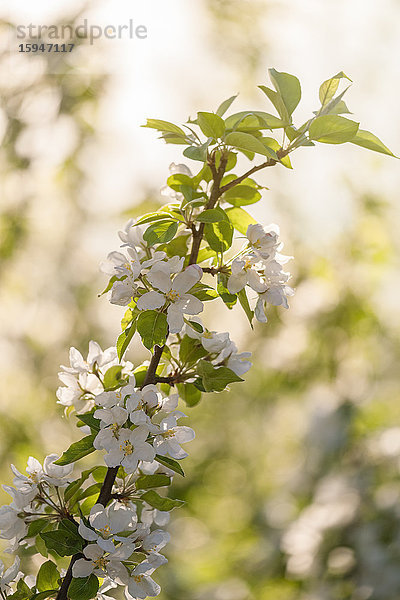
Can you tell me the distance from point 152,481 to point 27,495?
0.34 ft

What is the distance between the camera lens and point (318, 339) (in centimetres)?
200

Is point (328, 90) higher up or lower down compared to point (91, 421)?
higher up

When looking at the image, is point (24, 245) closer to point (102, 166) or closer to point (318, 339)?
point (102, 166)

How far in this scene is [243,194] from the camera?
1.91 ft

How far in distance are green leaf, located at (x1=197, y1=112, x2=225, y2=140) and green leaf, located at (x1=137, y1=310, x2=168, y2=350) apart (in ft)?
0.50

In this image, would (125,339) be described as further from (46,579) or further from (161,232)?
(46,579)

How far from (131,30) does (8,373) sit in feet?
3.83

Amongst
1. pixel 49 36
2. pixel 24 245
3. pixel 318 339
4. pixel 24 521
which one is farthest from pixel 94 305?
pixel 24 521

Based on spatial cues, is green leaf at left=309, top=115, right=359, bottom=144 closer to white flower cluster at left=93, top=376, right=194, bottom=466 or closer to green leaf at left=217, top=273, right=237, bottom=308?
green leaf at left=217, top=273, right=237, bottom=308

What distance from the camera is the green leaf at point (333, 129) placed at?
1.65 feet

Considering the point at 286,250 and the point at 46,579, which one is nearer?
the point at 46,579

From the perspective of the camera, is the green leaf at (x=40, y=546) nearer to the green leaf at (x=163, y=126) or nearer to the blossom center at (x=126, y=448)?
the blossom center at (x=126, y=448)

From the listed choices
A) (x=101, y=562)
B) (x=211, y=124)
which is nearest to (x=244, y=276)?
(x=211, y=124)

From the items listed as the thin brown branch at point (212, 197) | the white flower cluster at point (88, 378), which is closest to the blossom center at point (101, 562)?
the white flower cluster at point (88, 378)
